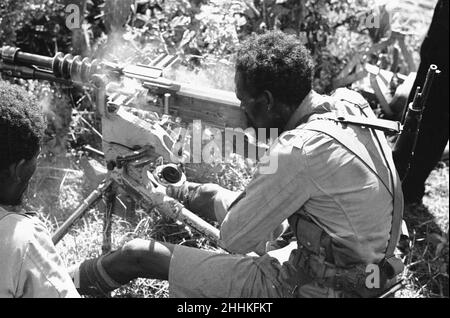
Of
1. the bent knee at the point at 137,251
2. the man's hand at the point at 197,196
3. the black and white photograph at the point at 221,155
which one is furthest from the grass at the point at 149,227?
the bent knee at the point at 137,251

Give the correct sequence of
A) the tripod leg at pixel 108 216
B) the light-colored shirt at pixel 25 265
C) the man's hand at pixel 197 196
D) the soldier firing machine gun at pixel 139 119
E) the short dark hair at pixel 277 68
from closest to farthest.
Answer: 1. the light-colored shirt at pixel 25 265
2. the short dark hair at pixel 277 68
3. the soldier firing machine gun at pixel 139 119
4. the man's hand at pixel 197 196
5. the tripod leg at pixel 108 216

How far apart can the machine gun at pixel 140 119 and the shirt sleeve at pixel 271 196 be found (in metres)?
0.62

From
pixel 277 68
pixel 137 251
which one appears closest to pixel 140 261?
pixel 137 251

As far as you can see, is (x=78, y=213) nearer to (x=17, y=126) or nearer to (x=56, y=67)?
(x=56, y=67)

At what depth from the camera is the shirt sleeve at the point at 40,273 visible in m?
2.32

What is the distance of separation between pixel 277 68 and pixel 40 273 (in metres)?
1.26

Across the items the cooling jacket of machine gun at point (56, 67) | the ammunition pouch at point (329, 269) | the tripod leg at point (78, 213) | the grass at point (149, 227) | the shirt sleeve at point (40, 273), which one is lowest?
the grass at point (149, 227)

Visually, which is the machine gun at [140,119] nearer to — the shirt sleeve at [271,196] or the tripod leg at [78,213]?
the tripod leg at [78,213]

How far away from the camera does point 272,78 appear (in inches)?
108

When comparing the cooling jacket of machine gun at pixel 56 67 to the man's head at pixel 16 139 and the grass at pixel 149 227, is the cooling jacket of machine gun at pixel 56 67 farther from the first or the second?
the man's head at pixel 16 139

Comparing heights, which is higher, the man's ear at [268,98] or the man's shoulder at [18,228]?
the man's ear at [268,98]

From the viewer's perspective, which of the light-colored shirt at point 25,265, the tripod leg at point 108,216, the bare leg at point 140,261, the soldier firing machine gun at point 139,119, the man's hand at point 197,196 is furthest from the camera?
the tripod leg at point 108,216

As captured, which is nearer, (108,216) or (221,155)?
(108,216)

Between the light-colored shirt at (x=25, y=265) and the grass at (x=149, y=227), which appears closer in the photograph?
the light-colored shirt at (x=25, y=265)
